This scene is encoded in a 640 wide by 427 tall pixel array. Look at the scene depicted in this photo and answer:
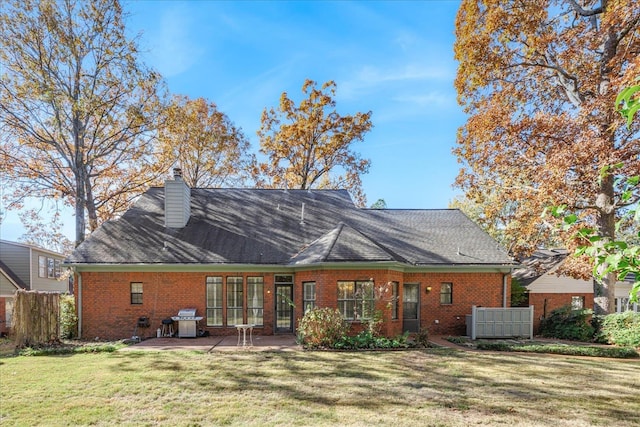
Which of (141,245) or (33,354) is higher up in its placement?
(141,245)

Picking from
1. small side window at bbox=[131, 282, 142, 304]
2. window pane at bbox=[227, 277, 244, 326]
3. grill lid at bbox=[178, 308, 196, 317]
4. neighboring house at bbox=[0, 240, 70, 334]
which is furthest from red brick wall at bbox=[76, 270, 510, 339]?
neighboring house at bbox=[0, 240, 70, 334]

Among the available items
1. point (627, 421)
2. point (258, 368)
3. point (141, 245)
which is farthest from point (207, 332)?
point (627, 421)

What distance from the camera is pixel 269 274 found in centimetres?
1443

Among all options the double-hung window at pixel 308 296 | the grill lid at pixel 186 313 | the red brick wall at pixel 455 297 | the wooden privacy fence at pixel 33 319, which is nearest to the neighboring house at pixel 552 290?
the red brick wall at pixel 455 297

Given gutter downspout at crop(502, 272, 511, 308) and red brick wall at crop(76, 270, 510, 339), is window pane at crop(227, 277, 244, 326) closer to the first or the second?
red brick wall at crop(76, 270, 510, 339)

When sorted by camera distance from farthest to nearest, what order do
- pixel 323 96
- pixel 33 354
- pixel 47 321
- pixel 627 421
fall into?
pixel 323 96
pixel 47 321
pixel 33 354
pixel 627 421

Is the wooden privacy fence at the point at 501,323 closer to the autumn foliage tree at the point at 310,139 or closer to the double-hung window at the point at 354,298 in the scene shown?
the double-hung window at the point at 354,298

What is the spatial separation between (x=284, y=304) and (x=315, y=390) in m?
7.06

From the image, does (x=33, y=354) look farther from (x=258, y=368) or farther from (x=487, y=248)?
(x=487, y=248)

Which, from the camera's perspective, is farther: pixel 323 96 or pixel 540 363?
pixel 323 96

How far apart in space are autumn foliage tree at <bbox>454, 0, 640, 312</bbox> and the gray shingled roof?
2937mm

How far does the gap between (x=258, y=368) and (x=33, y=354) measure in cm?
690

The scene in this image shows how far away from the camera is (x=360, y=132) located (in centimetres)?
2867

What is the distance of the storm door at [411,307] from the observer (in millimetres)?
14828
